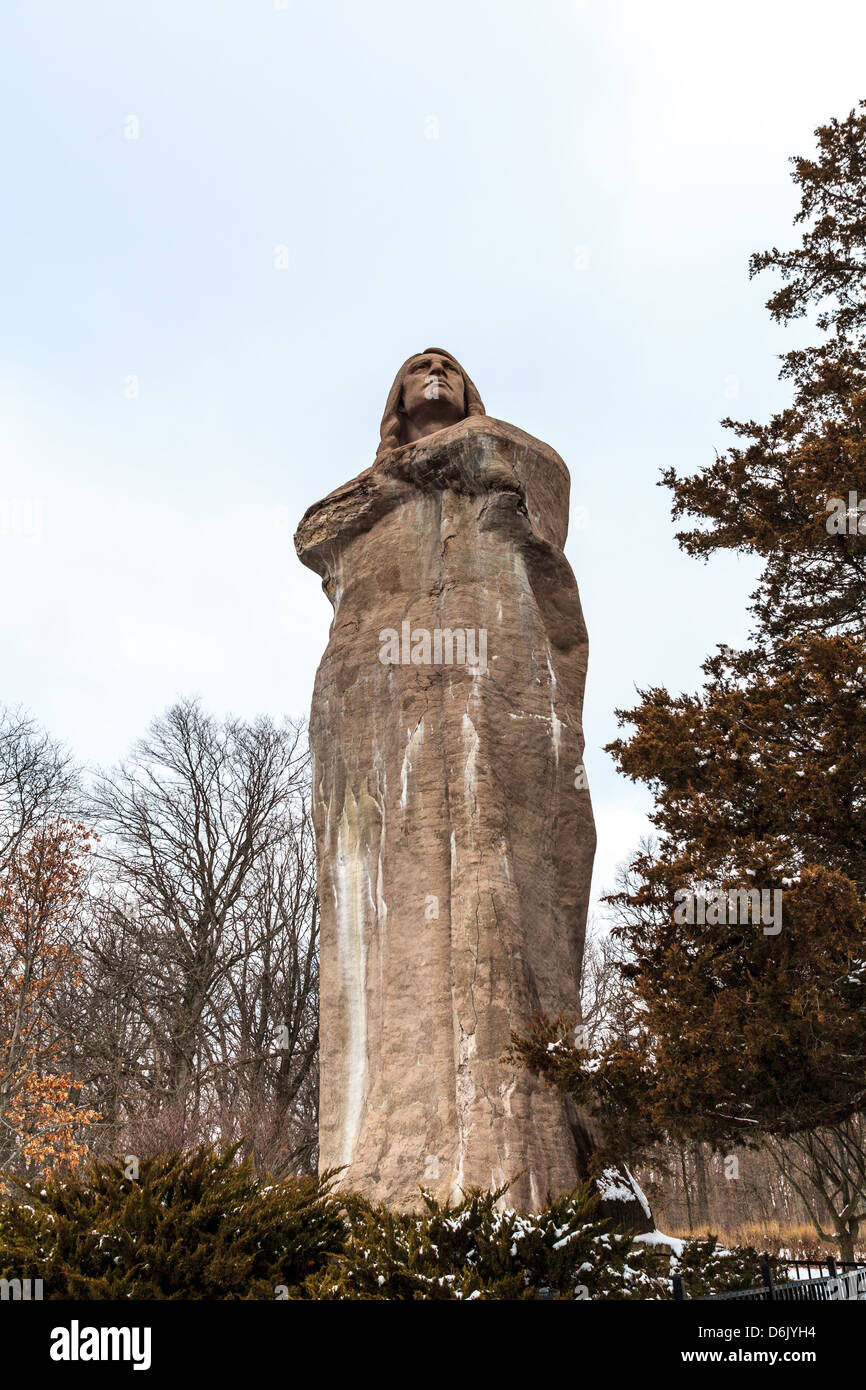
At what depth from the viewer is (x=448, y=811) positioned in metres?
9.52

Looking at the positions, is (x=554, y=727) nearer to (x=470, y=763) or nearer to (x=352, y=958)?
(x=470, y=763)

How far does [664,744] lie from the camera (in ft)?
24.3

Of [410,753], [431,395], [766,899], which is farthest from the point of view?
[431,395]

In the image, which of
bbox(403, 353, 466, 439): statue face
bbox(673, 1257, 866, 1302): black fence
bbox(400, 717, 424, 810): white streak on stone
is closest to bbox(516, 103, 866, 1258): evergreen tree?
bbox(673, 1257, 866, 1302): black fence

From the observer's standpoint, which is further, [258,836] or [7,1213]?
[258,836]

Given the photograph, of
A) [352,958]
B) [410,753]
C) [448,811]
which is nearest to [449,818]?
[448,811]

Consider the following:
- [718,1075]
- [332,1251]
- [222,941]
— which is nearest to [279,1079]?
[222,941]

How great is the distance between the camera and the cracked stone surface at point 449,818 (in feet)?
26.9

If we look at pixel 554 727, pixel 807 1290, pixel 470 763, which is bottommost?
pixel 807 1290

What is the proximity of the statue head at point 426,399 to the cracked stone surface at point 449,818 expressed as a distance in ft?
4.02

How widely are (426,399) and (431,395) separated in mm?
80

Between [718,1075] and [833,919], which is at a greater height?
[833,919]

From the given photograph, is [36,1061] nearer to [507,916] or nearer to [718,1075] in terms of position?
[507,916]

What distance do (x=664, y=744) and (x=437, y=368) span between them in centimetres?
681
